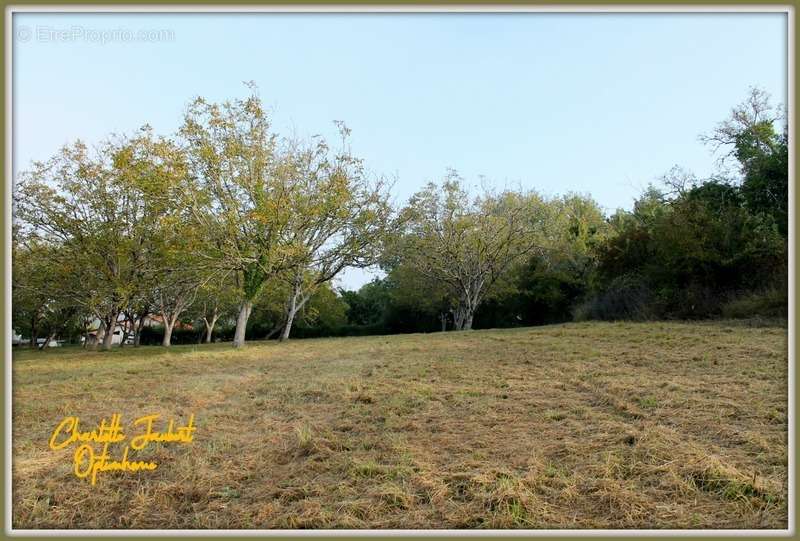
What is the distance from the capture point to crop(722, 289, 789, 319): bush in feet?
53.2

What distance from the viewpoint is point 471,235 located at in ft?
104

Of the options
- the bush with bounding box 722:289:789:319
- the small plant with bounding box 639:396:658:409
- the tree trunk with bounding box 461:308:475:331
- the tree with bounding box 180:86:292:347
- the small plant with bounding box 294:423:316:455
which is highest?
the tree with bounding box 180:86:292:347

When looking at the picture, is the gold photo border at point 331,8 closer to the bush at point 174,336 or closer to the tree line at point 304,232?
the tree line at point 304,232

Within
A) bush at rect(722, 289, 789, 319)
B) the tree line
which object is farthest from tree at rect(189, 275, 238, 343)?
bush at rect(722, 289, 789, 319)

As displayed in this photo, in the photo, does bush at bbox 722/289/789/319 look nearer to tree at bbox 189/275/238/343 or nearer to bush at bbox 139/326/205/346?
tree at bbox 189/275/238/343

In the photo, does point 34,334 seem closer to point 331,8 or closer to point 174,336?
point 174,336

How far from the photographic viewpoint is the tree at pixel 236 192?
19203 mm

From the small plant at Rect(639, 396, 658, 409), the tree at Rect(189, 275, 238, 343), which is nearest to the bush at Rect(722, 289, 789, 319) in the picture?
the small plant at Rect(639, 396, 658, 409)

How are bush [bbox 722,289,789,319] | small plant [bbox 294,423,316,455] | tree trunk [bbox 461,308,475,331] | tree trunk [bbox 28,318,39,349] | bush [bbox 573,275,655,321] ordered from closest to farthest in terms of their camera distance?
1. small plant [bbox 294,423,316,455]
2. bush [bbox 722,289,789,319]
3. bush [bbox 573,275,655,321]
4. tree trunk [bbox 461,308,475,331]
5. tree trunk [bbox 28,318,39,349]

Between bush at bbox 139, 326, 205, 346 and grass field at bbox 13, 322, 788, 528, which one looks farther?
bush at bbox 139, 326, 205, 346

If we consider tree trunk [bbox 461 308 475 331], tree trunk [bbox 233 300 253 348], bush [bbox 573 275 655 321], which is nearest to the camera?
tree trunk [bbox 233 300 253 348]

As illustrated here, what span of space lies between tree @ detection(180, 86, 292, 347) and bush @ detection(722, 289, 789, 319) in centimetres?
1644

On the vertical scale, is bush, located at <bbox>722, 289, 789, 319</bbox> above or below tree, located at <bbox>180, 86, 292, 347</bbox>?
below

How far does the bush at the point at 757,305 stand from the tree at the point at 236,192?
53.9 ft
